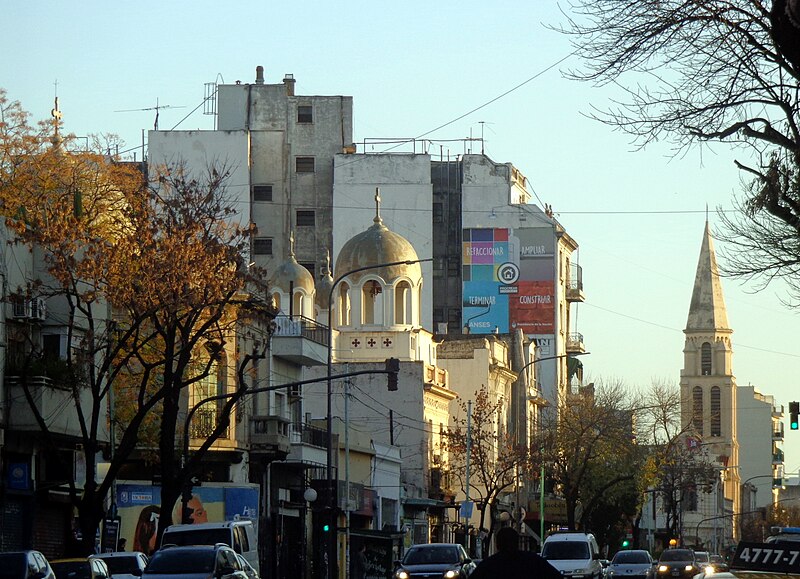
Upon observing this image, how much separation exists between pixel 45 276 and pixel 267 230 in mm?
51132

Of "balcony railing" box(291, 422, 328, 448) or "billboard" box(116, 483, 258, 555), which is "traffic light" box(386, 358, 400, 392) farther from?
"balcony railing" box(291, 422, 328, 448)

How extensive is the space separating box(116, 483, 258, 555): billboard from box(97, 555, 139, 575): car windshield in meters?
14.3

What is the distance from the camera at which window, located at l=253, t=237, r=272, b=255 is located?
300 ft

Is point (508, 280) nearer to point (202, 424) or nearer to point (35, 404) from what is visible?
point (202, 424)

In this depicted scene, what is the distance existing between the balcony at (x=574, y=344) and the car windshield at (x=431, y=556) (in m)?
70.1

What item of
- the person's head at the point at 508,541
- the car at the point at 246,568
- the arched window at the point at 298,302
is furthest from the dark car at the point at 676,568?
the arched window at the point at 298,302

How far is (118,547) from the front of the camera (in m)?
45.4

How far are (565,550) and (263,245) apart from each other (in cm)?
4852

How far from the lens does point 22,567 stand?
26.2 m

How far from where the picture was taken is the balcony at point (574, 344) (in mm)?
109688

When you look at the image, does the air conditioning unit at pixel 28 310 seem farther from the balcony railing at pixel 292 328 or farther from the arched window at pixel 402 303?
the arched window at pixel 402 303

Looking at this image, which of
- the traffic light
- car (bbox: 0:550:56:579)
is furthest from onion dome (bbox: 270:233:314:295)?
car (bbox: 0:550:56:579)

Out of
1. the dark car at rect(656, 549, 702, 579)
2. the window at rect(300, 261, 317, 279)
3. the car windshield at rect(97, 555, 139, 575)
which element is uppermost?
the window at rect(300, 261, 317, 279)

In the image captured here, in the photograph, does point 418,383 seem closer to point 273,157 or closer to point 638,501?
point 273,157
